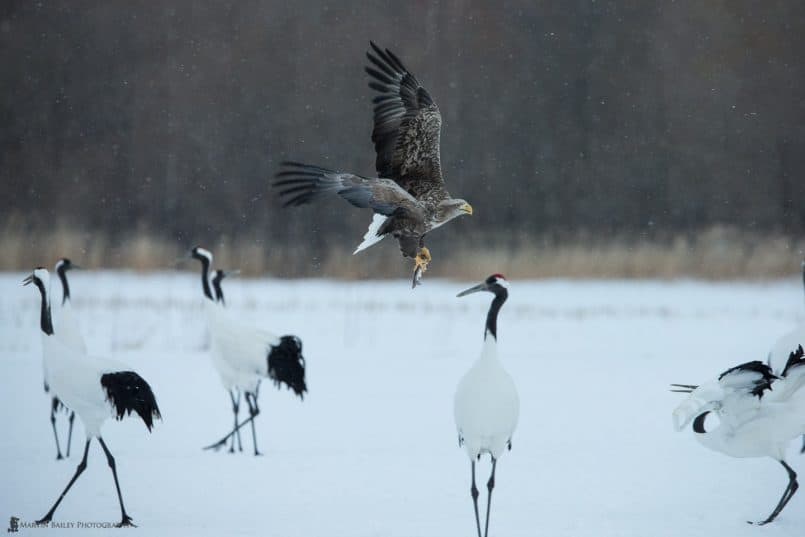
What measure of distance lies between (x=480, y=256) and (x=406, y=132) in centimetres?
698

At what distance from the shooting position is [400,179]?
4117mm

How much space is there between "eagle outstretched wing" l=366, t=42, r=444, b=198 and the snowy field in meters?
1.38

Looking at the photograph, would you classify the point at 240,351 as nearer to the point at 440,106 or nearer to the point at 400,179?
the point at 400,179

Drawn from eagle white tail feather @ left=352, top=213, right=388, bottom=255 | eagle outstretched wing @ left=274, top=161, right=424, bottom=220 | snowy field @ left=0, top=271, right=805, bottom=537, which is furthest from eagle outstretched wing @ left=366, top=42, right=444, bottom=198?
snowy field @ left=0, top=271, right=805, bottom=537

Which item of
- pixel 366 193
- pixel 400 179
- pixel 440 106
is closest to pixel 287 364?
pixel 400 179

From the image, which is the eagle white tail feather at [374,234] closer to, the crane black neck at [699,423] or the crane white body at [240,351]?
the crane white body at [240,351]

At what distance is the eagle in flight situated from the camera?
350cm

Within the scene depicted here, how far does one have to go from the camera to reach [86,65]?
41.9 feet

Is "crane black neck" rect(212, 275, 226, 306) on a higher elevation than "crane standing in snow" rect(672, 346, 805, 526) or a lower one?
higher

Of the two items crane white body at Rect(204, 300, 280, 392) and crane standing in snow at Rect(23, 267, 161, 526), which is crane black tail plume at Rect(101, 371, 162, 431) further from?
crane white body at Rect(204, 300, 280, 392)

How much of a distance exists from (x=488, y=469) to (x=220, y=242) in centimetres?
843

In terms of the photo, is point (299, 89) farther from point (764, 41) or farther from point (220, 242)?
point (764, 41)

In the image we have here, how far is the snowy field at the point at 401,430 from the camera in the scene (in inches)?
143

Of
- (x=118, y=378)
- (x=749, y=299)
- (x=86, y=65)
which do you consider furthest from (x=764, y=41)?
(x=118, y=378)
